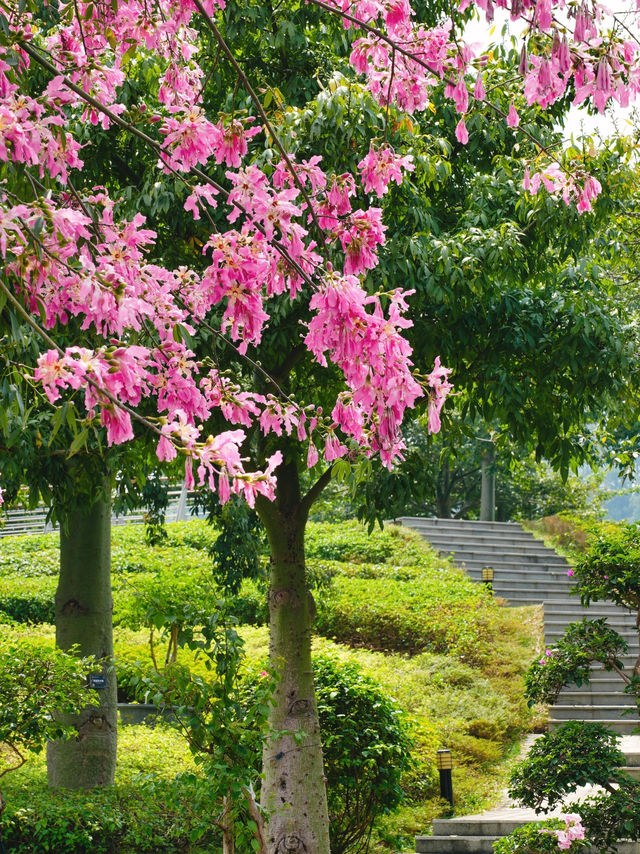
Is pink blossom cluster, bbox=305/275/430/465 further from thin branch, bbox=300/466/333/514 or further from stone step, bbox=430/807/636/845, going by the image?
stone step, bbox=430/807/636/845

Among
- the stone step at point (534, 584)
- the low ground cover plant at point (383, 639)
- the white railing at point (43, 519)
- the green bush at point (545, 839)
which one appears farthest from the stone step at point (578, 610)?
the white railing at point (43, 519)

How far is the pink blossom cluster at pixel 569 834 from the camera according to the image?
18.1ft

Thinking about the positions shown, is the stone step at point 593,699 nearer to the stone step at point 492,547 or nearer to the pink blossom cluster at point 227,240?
the stone step at point 492,547

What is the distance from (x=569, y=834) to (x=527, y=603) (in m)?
10.0

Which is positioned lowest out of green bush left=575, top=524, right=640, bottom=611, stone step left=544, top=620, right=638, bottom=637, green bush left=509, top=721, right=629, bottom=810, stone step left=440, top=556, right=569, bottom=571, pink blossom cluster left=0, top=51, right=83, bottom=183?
stone step left=544, top=620, right=638, bottom=637

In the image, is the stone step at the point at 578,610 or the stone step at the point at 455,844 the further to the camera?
the stone step at the point at 578,610

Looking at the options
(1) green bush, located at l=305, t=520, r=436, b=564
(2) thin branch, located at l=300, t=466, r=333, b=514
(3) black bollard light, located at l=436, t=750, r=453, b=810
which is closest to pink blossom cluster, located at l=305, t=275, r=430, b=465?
(2) thin branch, located at l=300, t=466, r=333, b=514

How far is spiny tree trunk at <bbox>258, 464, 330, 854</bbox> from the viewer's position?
5.83m

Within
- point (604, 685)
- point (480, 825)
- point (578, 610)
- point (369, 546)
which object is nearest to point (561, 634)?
point (578, 610)

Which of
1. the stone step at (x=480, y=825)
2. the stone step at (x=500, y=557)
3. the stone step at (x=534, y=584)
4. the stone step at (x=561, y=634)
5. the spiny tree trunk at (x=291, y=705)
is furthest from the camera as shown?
the stone step at (x=500, y=557)

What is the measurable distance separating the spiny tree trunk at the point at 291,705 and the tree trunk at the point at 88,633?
5.04ft

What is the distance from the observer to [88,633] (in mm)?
7070

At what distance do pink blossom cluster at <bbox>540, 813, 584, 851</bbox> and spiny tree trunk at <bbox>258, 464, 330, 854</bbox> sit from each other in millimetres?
1399

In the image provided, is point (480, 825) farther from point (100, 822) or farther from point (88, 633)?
point (88, 633)
